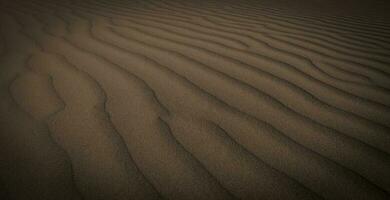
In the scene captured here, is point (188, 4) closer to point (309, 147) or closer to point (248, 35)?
point (248, 35)

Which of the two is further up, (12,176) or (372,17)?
(372,17)

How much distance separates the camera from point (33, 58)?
73.4 inches

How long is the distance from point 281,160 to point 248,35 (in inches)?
62.8

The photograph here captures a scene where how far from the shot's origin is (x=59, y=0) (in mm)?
4043

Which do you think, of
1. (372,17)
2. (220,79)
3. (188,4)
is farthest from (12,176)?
(372,17)

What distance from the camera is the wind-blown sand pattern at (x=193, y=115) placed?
0.94m

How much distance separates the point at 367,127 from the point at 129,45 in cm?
164

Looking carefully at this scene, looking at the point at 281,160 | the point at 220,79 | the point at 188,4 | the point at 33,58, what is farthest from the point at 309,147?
the point at 188,4

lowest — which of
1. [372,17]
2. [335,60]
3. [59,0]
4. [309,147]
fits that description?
[59,0]

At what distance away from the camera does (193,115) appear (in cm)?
124

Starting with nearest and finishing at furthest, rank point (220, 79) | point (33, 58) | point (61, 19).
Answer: point (220, 79), point (33, 58), point (61, 19)

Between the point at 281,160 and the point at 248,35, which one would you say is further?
the point at 248,35

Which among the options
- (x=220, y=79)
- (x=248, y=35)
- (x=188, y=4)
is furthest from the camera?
(x=188, y=4)

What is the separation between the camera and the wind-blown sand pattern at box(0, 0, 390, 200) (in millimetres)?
938
